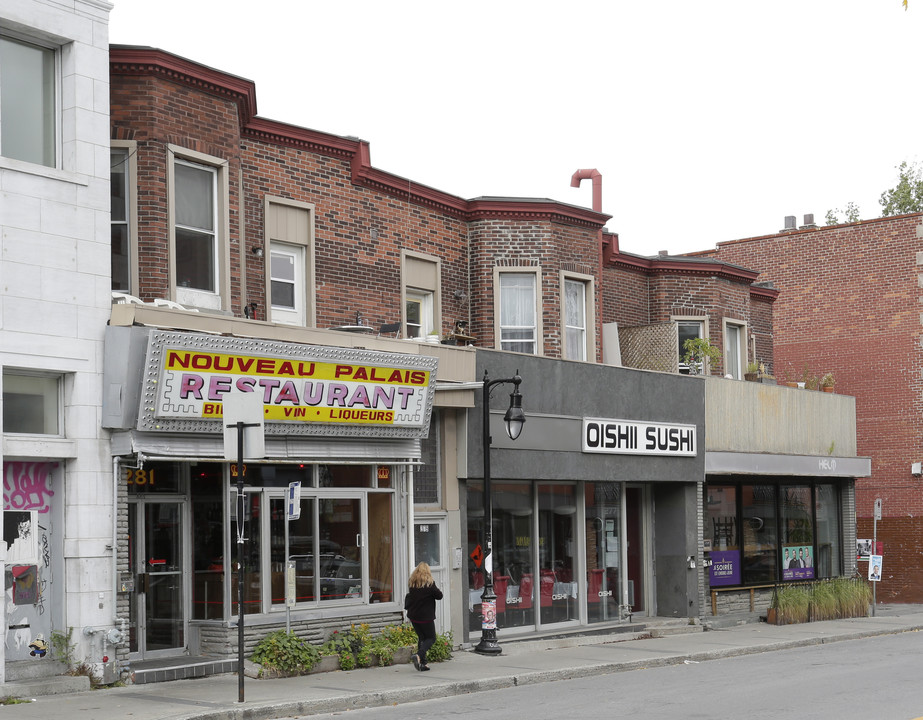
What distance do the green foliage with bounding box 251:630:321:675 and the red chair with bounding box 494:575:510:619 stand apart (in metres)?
5.10

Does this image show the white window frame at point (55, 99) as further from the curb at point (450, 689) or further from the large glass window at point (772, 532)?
the large glass window at point (772, 532)

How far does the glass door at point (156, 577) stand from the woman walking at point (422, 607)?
3.18m

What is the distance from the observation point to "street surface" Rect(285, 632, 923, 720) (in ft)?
41.4

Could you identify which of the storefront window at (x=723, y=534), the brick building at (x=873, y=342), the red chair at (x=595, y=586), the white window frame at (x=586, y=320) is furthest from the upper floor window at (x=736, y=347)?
the red chair at (x=595, y=586)

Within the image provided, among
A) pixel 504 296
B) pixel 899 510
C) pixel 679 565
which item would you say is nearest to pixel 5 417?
pixel 504 296

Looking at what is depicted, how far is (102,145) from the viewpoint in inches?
587

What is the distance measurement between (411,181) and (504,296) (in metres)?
3.08

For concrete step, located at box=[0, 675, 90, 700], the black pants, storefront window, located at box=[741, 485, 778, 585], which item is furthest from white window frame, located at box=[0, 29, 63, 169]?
storefront window, located at box=[741, 485, 778, 585]

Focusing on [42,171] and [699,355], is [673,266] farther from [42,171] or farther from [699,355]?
[42,171]

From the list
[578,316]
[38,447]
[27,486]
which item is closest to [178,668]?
[27,486]

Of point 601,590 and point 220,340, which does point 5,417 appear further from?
point 601,590

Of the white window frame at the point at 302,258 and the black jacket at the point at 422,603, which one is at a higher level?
the white window frame at the point at 302,258

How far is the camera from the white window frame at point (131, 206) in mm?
15727

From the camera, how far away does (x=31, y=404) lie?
A: 46.9 feet
